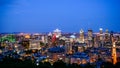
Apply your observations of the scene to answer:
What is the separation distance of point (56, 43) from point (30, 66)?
21.4 metres

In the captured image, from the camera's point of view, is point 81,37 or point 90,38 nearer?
point 90,38

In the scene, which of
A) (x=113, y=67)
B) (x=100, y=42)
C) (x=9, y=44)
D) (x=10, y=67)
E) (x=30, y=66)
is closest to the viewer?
(x=10, y=67)

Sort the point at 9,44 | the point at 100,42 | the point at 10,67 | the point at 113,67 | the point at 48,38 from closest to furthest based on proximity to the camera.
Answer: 1. the point at 10,67
2. the point at 113,67
3. the point at 9,44
4. the point at 100,42
5. the point at 48,38

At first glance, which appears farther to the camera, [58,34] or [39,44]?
[58,34]

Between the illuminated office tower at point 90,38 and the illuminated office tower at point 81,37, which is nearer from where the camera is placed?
the illuminated office tower at point 90,38

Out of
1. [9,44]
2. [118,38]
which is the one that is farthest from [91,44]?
[9,44]

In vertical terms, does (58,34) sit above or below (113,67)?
above

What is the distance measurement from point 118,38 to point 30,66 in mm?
19582

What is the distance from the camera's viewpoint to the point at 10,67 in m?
7.25

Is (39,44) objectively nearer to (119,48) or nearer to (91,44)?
(91,44)

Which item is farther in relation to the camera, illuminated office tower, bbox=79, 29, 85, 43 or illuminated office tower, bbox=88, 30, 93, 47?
illuminated office tower, bbox=79, 29, 85, 43

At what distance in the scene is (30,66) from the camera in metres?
7.92

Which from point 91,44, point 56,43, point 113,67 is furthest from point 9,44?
point 113,67

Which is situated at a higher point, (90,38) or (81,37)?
(81,37)
